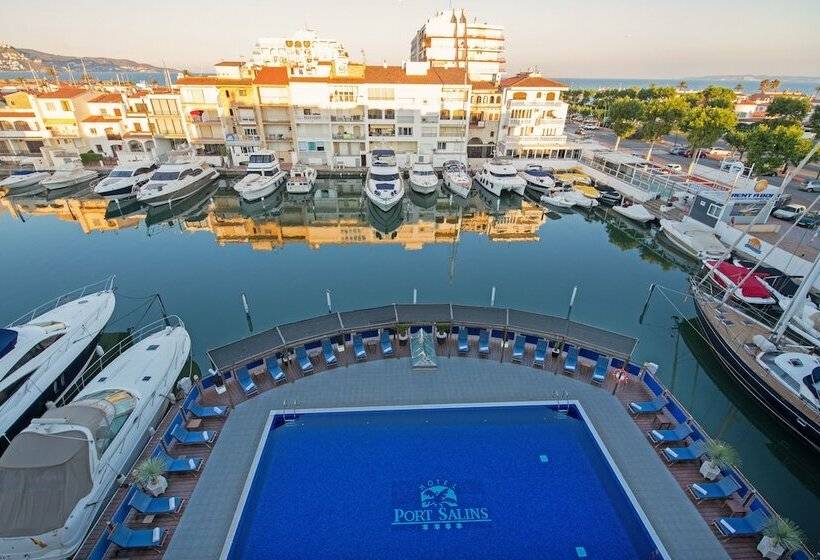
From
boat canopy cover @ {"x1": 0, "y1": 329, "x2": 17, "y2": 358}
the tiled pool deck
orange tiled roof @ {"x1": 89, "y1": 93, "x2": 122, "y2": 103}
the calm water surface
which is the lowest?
the calm water surface

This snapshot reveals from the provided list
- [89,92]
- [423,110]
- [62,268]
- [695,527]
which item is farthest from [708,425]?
[89,92]

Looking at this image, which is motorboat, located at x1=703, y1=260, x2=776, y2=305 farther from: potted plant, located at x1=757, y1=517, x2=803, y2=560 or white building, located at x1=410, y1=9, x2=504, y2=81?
white building, located at x1=410, y1=9, x2=504, y2=81

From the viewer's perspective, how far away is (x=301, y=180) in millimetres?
46125

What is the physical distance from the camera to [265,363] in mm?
16172

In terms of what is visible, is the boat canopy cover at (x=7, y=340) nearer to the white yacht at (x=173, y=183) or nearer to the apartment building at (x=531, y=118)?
the white yacht at (x=173, y=183)

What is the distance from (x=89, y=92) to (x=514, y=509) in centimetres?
7411

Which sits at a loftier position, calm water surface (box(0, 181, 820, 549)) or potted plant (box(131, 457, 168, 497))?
potted plant (box(131, 457, 168, 497))

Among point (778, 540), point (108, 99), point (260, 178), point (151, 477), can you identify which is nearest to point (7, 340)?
point (151, 477)

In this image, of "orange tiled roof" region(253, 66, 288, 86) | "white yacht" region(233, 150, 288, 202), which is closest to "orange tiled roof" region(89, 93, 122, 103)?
"orange tiled roof" region(253, 66, 288, 86)

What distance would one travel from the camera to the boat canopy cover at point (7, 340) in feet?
48.2

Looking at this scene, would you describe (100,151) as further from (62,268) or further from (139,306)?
(139,306)

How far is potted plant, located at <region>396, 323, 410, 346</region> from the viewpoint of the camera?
1734cm

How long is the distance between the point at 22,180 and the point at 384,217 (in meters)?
42.8

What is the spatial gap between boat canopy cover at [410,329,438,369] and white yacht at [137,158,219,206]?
3795 centimetres
